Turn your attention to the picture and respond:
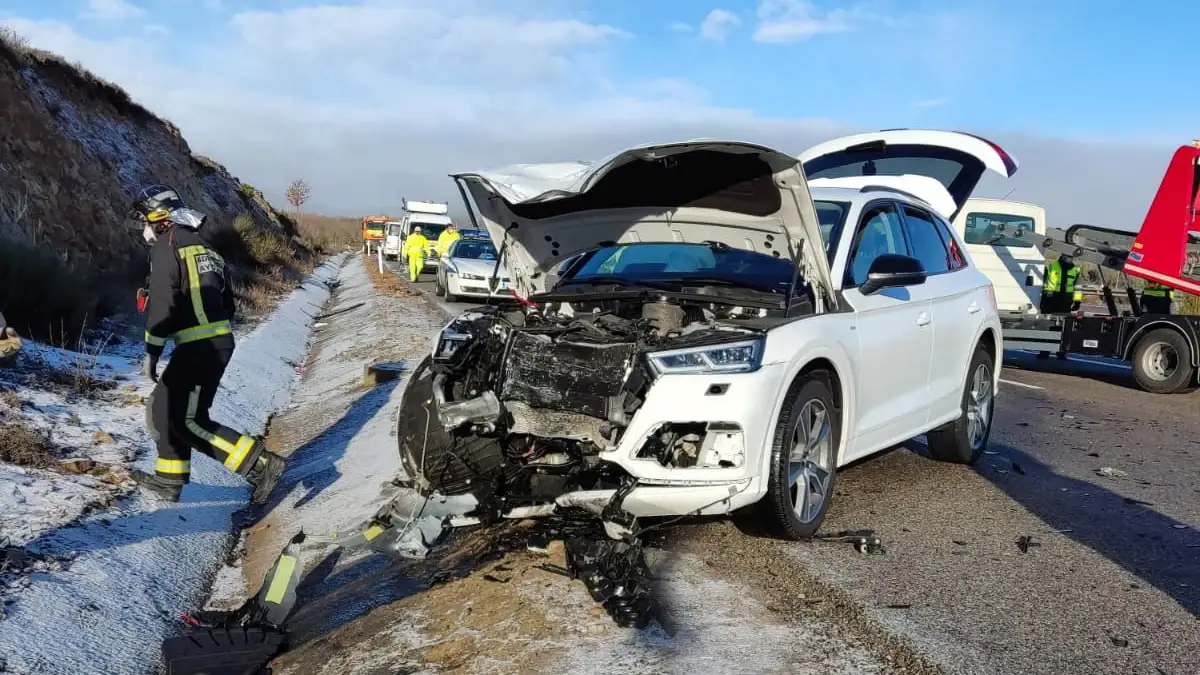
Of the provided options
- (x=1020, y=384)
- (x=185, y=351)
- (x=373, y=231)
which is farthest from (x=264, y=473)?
(x=373, y=231)

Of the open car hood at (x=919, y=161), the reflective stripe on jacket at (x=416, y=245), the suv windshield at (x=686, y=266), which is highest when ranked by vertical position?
the open car hood at (x=919, y=161)

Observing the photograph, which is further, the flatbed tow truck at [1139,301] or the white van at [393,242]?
the white van at [393,242]

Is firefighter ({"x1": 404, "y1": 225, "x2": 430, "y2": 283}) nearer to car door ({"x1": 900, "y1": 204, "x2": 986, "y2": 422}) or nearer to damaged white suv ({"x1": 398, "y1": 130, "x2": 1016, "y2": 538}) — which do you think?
damaged white suv ({"x1": 398, "y1": 130, "x2": 1016, "y2": 538})

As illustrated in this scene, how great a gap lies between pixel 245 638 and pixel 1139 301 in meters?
12.3

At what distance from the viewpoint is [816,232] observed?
5.03m

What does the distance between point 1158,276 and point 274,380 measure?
10.1m

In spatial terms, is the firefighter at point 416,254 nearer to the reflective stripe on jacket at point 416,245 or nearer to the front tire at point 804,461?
the reflective stripe on jacket at point 416,245

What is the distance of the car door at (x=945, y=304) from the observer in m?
6.15

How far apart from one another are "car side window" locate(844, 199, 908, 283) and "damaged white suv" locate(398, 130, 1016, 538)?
0.06 feet

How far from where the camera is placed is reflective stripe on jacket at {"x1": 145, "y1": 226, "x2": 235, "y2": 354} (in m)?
5.95

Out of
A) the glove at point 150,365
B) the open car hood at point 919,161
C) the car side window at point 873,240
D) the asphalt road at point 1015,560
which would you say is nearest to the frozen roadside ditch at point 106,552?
the glove at point 150,365

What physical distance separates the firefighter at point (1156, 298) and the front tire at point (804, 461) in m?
9.04

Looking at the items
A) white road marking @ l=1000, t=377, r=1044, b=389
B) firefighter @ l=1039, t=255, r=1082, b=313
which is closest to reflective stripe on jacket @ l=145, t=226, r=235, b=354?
white road marking @ l=1000, t=377, r=1044, b=389

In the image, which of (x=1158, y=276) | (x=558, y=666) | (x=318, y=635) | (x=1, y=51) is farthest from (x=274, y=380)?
(x=1, y=51)
